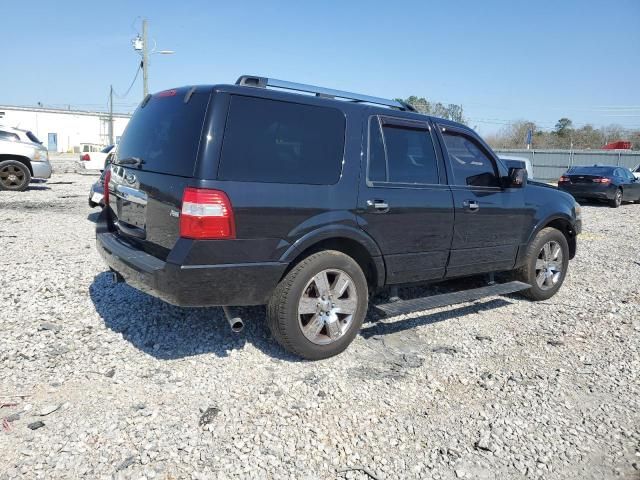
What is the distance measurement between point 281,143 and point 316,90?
2.45ft

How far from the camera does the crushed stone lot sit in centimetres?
270

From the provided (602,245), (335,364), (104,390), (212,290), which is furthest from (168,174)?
(602,245)

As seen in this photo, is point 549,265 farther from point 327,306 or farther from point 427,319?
point 327,306

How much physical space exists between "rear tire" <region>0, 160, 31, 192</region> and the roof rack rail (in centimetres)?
1272

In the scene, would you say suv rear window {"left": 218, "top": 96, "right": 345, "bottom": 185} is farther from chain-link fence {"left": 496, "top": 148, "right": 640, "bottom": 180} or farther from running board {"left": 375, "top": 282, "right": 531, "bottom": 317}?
chain-link fence {"left": 496, "top": 148, "right": 640, "bottom": 180}

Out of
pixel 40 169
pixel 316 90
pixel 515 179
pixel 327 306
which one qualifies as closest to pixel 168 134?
pixel 316 90

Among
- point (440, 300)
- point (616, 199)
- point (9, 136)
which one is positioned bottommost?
point (440, 300)

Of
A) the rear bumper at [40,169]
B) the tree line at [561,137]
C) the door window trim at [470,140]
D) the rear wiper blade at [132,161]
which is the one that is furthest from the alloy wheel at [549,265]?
the tree line at [561,137]

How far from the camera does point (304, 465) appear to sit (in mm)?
2662

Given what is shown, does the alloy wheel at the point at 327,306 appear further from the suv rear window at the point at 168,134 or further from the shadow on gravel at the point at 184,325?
the suv rear window at the point at 168,134

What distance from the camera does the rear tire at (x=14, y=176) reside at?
1382 centimetres

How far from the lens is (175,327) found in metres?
4.31

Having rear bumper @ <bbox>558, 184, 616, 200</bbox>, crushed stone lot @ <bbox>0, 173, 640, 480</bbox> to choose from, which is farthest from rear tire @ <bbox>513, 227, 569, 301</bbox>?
rear bumper @ <bbox>558, 184, 616, 200</bbox>

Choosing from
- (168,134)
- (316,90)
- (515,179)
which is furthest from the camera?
(515,179)
